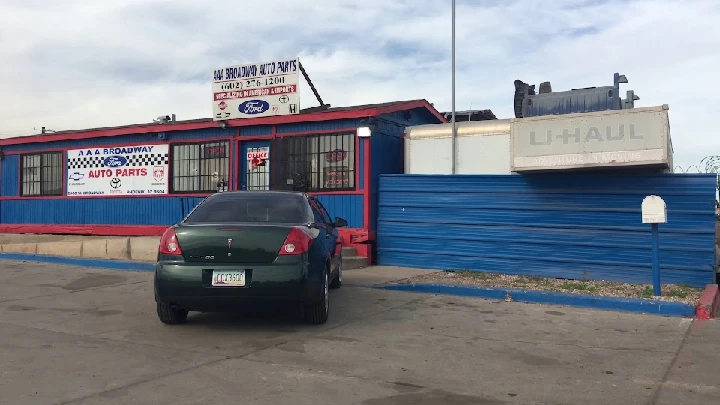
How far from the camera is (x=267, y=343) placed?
5.78m

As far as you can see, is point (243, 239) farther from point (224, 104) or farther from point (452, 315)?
point (224, 104)

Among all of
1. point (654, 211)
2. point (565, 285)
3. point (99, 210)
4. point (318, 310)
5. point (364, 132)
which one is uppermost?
point (364, 132)

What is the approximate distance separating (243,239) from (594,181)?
645 cm

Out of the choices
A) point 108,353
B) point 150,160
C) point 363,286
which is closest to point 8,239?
point 150,160

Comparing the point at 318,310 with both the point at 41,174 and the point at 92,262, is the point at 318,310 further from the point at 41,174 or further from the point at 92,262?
the point at 41,174

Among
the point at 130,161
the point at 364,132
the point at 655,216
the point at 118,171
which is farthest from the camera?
the point at 118,171

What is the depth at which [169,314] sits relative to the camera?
21.3 ft

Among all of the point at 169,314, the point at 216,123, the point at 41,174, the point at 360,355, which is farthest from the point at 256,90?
the point at 360,355

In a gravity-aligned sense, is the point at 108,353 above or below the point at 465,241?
below

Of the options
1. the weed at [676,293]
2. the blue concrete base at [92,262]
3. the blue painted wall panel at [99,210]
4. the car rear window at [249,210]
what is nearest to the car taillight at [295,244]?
the car rear window at [249,210]

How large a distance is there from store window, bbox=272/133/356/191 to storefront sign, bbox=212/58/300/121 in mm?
777

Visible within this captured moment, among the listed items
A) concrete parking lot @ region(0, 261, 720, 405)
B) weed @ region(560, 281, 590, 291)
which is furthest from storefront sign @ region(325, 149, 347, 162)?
weed @ region(560, 281, 590, 291)

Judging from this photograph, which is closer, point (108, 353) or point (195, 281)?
point (108, 353)

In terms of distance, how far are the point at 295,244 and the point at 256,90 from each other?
8.47 metres
